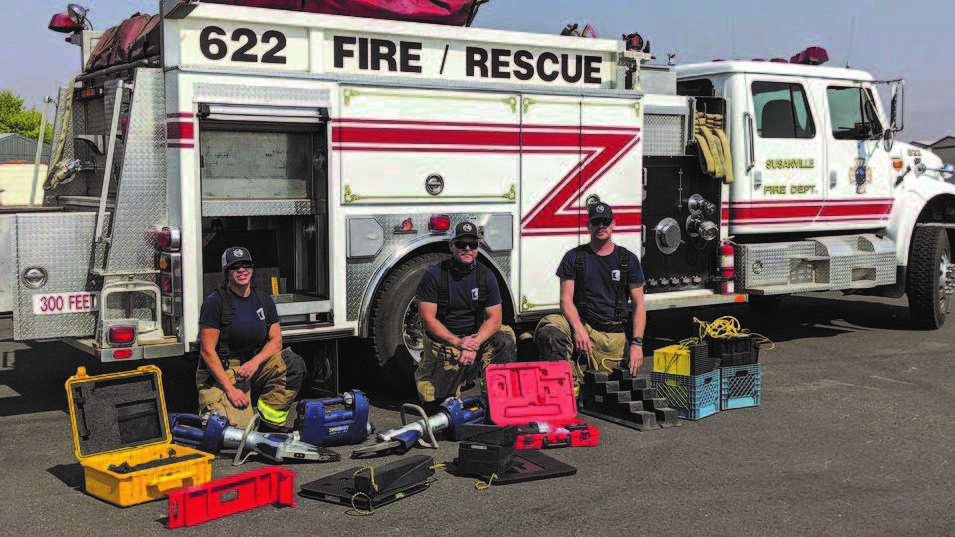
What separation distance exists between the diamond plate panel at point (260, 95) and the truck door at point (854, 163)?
562 cm

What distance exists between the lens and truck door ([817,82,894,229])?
35.6 ft

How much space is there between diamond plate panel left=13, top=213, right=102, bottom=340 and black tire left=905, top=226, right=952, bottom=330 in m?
8.35

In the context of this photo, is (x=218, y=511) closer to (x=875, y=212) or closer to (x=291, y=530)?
(x=291, y=530)

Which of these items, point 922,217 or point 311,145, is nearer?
point 311,145

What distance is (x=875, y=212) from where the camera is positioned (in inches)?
443

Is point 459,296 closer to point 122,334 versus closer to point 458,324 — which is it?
point 458,324

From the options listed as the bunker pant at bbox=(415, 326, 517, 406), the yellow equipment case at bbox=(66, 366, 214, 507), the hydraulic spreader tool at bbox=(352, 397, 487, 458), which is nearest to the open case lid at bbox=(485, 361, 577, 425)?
the hydraulic spreader tool at bbox=(352, 397, 487, 458)

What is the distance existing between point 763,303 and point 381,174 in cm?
685

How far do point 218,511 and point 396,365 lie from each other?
9.18ft

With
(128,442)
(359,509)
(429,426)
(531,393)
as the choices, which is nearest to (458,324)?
(531,393)

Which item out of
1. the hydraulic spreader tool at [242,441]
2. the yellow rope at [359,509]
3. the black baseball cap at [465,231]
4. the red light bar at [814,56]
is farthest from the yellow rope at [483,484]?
the red light bar at [814,56]

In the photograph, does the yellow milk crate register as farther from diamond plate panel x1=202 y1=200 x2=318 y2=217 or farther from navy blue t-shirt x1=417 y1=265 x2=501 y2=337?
diamond plate panel x1=202 y1=200 x2=318 y2=217

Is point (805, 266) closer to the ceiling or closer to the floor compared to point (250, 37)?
closer to the floor

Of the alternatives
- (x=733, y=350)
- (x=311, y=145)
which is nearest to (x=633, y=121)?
(x=733, y=350)
